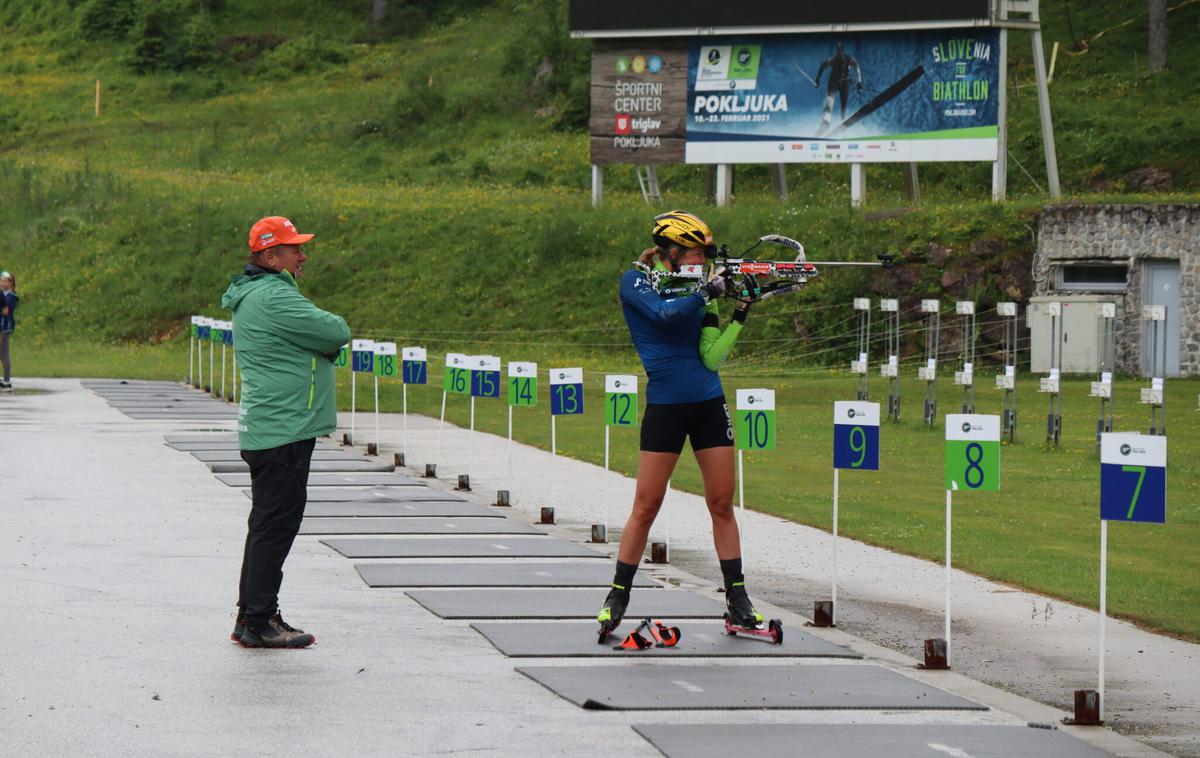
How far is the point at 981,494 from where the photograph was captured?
1955 centimetres

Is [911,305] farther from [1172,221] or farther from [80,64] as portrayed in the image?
[80,64]

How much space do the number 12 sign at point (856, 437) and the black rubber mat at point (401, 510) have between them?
5.77 metres

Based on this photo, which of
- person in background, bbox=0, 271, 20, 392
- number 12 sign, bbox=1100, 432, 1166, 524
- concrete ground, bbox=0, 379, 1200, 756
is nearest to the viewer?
concrete ground, bbox=0, 379, 1200, 756

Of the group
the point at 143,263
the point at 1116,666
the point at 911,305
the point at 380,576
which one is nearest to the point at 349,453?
the point at 380,576

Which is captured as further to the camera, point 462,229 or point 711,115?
point 462,229

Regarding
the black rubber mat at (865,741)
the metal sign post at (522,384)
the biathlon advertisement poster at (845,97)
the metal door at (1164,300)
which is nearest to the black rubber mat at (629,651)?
the black rubber mat at (865,741)

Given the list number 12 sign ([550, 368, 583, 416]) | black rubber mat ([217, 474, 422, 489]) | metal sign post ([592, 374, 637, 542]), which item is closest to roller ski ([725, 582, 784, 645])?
metal sign post ([592, 374, 637, 542])

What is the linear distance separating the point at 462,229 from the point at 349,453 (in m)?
24.8

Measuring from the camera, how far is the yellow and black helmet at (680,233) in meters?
10.2

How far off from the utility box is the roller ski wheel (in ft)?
90.9

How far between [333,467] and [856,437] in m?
11.0

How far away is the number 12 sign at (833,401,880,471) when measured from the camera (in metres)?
11.5

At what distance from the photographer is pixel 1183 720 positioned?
28.2 feet

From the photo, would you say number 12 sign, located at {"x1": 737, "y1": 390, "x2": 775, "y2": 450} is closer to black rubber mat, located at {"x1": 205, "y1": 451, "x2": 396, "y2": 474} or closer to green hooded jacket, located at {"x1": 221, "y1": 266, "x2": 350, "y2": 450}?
green hooded jacket, located at {"x1": 221, "y1": 266, "x2": 350, "y2": 450}
